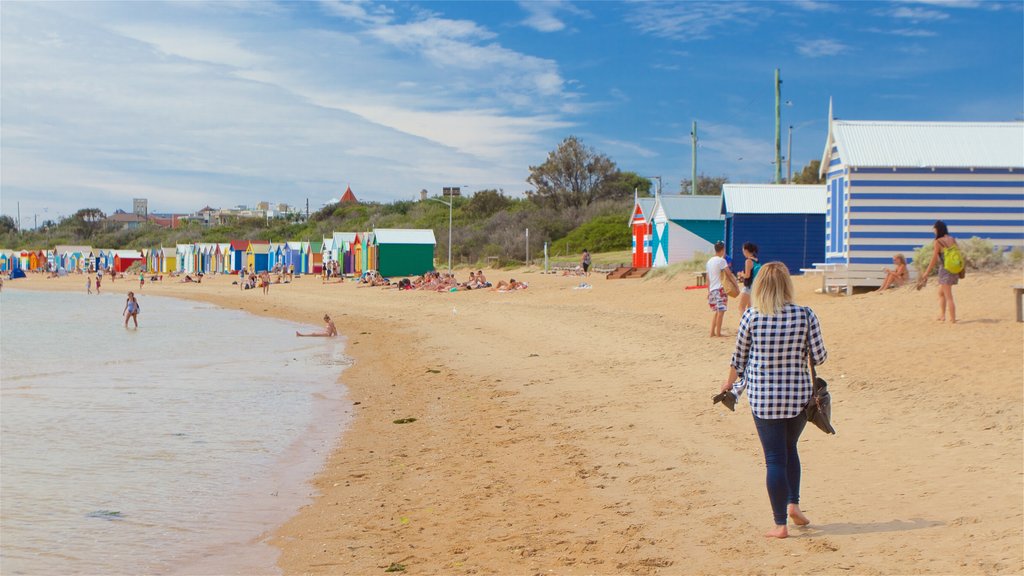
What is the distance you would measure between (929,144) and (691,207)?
1523 centimetres

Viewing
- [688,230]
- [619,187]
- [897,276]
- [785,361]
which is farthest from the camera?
[619,187]

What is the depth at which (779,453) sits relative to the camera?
5379mm

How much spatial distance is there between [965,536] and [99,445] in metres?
9.13

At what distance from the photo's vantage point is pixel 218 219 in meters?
164

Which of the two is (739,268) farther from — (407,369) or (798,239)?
(407,369)

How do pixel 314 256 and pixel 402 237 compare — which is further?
pixel 314 256

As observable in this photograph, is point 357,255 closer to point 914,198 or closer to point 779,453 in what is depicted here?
point 914,198

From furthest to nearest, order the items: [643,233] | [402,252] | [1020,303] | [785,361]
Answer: [402,252], [643,233], [1020,303], [785,361]

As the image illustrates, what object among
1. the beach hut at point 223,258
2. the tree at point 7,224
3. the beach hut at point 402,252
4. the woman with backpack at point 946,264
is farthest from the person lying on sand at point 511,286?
the tree at point 7,224

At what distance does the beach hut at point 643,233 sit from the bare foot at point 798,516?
32556 mm

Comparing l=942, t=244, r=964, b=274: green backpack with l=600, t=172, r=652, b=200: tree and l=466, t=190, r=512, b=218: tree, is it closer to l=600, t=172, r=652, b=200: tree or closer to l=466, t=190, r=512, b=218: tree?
l=600, t=172, r=652, b=200: tree

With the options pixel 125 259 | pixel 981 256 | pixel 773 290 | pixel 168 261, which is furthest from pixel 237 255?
pixel 773 290

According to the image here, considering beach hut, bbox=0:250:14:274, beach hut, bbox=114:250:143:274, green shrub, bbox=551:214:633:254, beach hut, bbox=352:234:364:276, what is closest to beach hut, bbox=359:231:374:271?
beach hut, bbox=352:234:364:276

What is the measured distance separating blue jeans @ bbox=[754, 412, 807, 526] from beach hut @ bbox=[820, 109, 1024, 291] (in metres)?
15.7
